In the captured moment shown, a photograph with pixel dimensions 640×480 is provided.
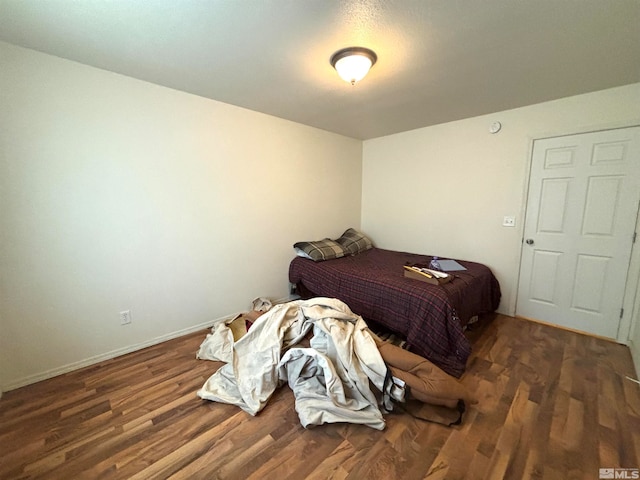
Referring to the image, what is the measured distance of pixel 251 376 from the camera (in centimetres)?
177

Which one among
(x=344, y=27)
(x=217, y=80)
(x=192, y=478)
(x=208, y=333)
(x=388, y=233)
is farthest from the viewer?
(x=388, y=233)

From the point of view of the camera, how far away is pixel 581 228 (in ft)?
8.24

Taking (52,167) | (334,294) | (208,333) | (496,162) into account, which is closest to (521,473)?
(334,294)

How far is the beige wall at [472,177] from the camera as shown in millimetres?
2455

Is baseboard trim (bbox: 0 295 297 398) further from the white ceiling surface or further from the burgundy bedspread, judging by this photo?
the white ceiling surface

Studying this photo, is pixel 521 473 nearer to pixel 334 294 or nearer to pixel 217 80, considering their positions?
pixel 334 294

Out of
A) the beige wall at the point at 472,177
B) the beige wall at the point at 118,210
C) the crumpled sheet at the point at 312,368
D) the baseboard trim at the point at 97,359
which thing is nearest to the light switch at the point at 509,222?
the beige wall at the point at 472,177

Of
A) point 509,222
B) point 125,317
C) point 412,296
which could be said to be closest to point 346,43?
point 412,296

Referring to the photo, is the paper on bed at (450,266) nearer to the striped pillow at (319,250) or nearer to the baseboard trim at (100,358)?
the striped pillow at (319,250)

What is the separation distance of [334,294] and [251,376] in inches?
46.8

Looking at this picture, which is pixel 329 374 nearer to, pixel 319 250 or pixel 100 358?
pixel 319 250

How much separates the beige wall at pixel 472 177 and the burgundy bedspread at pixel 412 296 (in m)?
0.32

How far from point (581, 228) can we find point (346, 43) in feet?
9.10

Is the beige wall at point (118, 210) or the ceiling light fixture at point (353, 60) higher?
the ceiling light fixture at point (353, 60)
